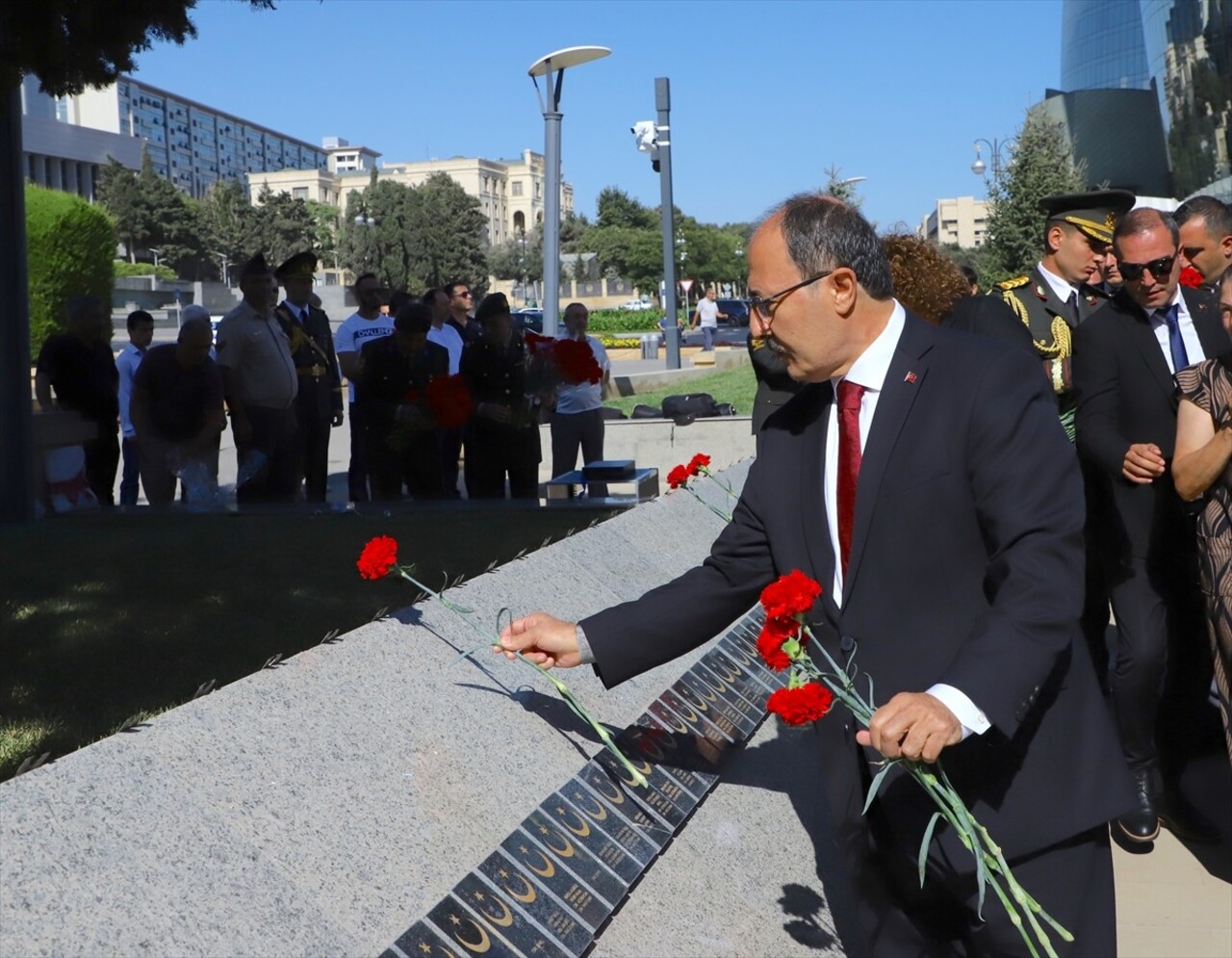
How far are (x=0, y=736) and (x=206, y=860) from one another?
1923 millimetres

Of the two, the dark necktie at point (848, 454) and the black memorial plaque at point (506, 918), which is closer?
the dark necktie at point (848, 454)

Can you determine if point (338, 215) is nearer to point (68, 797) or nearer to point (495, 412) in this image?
point (495, 412)

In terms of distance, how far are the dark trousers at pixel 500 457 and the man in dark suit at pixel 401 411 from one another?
386mm

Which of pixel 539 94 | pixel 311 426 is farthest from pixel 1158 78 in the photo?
pixel 311 426

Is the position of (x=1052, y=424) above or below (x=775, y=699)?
above

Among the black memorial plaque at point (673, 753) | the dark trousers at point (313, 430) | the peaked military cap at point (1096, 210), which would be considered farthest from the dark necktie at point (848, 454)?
the dark trousers at point (313, 430)

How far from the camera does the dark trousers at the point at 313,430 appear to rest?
10.6 meters

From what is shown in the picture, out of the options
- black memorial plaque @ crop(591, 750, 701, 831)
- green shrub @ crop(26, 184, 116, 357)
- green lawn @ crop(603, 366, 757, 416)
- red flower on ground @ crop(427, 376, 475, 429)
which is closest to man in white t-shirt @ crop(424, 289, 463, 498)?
red flower on ground @ crop(427, 376, 475, 429)

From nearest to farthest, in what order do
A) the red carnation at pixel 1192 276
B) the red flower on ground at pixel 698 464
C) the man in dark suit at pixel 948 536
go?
the man in dark suit at pixel 948 536
the red flower on ground at pixel 698 464
the red carnation at pixel 1192 276

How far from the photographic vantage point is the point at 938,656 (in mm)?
2703

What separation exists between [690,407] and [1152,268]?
31.7 ft

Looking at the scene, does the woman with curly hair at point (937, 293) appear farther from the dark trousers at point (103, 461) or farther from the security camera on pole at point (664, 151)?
the security camera on pole at point (664, 151)

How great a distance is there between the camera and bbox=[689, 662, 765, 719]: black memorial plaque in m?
5.10

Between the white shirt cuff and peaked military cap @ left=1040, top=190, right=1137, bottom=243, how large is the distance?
3.51m
